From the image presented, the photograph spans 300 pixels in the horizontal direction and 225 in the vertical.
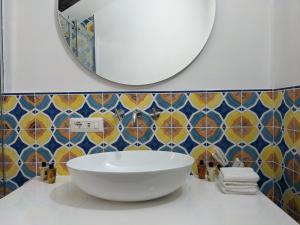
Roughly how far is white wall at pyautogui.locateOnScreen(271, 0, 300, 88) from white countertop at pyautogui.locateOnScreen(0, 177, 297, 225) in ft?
1.95

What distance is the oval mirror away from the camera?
1.51 meters

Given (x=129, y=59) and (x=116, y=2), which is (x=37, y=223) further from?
(x=116, y=2)

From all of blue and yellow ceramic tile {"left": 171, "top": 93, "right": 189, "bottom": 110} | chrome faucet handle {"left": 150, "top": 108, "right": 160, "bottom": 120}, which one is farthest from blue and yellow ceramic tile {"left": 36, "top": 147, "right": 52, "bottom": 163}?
blue and yellow ceramic tile {"left": 171, "top": 93, "right": 189, "bottom": 110}

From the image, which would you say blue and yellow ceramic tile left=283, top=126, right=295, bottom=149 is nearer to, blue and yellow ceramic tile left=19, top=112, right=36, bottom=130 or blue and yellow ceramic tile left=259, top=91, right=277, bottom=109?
blue and yellow ceramic tile left=259, top=91, right=277, bottom=109

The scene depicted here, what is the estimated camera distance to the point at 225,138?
152 centimetres

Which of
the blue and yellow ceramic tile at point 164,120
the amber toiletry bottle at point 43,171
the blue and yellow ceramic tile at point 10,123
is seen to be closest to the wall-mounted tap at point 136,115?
the blue and yellow ceramic tile at point 164,120

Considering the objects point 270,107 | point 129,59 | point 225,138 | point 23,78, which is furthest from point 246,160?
point 23,78

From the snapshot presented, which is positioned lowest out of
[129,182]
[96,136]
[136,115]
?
[129,182]

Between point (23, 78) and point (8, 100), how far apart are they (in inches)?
5.6

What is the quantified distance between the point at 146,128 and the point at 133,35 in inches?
19.7

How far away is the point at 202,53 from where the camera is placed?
1.52 meters

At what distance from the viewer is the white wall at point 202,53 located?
59.8 inches

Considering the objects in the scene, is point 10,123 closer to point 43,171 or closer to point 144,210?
point 43,171

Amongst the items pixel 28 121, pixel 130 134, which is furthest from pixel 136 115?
pixel 28 121
